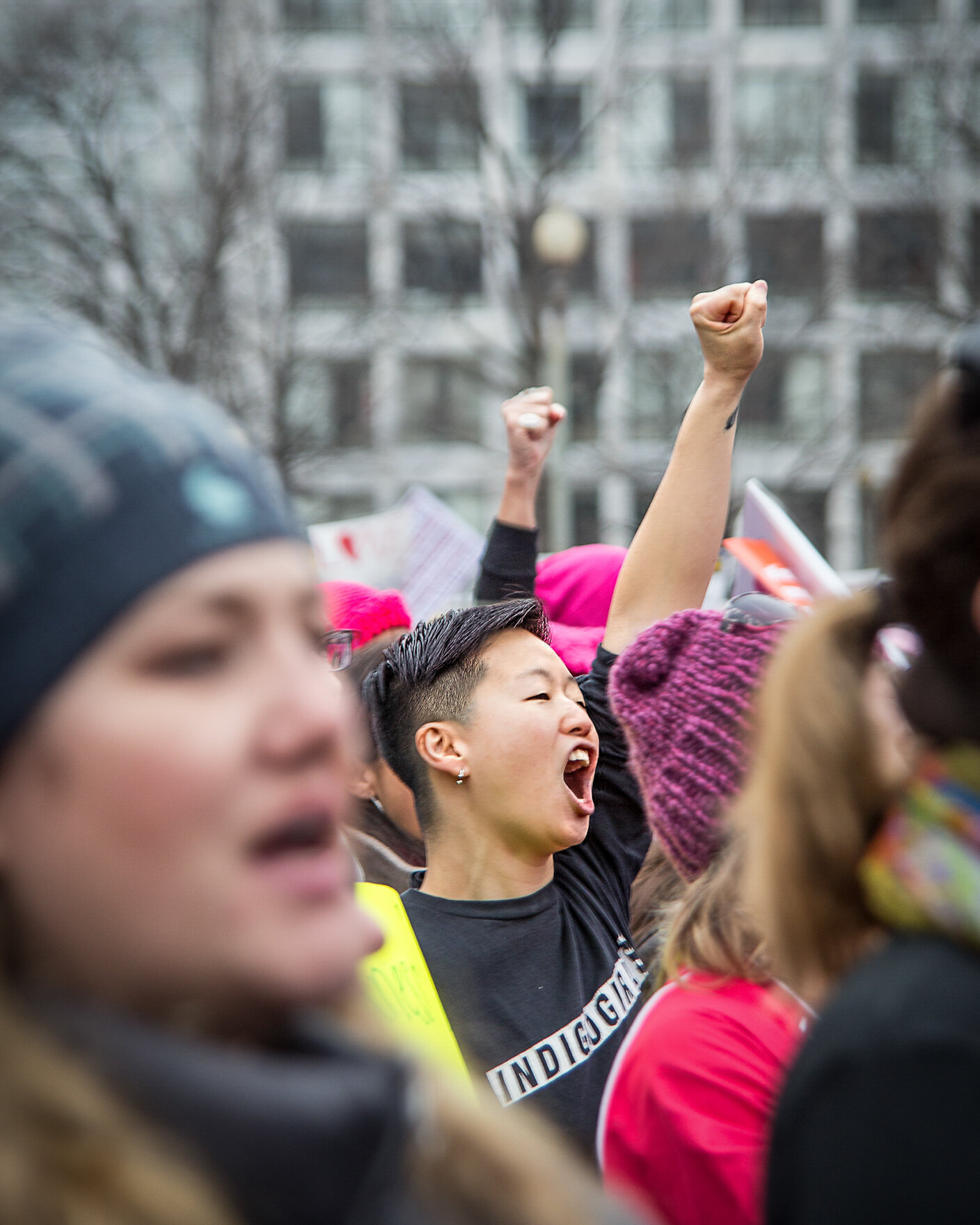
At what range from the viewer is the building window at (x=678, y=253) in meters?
14.0

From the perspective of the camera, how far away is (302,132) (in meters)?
16.9

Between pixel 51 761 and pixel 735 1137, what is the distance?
115 centimetres

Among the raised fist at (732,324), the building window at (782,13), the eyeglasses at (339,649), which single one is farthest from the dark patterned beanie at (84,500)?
the building window at (782,13)

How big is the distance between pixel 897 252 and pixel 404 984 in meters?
13.4

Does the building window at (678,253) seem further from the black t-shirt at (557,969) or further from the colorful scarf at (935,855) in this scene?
the colorful scarf at (935,855)

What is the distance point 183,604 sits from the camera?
3.29 ft

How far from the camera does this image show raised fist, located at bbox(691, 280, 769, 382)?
248 centimetres

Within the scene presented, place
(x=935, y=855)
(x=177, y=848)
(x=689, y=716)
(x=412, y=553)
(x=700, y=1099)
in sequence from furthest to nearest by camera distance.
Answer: (x=412, y=553) < (x=689, y=716) < (x=700, y=1099) < (x=935, y=855) < (x=177, y=848)

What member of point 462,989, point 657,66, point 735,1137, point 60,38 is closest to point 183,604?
point 735,1137

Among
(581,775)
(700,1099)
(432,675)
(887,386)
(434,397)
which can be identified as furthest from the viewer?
(434,397)

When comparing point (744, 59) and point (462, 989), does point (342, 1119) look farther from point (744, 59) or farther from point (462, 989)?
point (744, 59)

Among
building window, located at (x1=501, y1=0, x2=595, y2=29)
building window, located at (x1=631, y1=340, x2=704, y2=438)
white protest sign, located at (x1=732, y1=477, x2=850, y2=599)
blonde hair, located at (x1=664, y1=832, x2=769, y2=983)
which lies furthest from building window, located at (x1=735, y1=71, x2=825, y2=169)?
blonde hair, located at (x1=664, y1=832, x2=769, y2=983)

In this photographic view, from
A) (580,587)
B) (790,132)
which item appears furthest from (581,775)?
(790,132)

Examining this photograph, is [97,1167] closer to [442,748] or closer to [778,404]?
[442,748]
